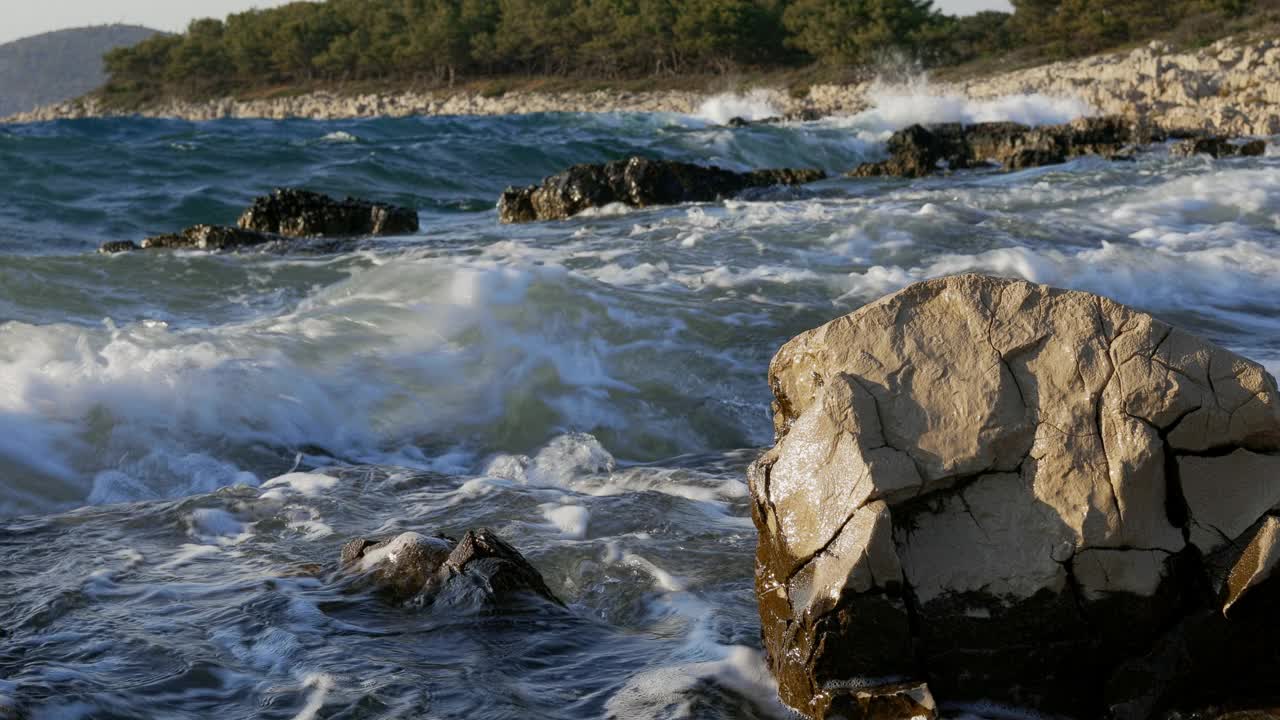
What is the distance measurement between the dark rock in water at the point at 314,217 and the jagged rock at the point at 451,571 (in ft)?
27.7

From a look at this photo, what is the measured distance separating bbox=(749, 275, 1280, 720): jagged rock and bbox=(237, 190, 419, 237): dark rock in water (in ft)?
31.2

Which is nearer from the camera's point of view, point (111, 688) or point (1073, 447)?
point (1073, 447)

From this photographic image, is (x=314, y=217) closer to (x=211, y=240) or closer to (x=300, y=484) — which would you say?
(x=211, y=240)

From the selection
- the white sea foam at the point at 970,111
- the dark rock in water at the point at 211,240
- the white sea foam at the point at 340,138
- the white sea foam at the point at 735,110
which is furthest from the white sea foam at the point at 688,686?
the white sea foam at the point at 735,110

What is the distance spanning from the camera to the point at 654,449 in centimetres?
491

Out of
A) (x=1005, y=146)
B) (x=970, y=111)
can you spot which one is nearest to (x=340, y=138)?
(x=1005, y=146)

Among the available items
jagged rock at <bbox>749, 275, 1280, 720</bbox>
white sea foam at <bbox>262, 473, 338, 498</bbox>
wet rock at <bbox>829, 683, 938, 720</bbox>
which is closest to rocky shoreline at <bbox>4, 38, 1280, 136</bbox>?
white sea foam at <bbox>262, 473, 338, 498</bbox>

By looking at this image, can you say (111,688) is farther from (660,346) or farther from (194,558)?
(660,346)

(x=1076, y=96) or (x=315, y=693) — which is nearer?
(x=315, y=693)

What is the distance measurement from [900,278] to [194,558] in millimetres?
5251

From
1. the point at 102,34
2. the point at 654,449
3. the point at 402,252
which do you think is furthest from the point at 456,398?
the point at 102,34

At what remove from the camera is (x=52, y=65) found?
16800cm

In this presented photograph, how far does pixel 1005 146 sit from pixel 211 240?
43.2 ft

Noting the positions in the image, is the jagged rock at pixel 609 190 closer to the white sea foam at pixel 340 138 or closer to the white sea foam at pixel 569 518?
the white sea foam at pixel 569 518
